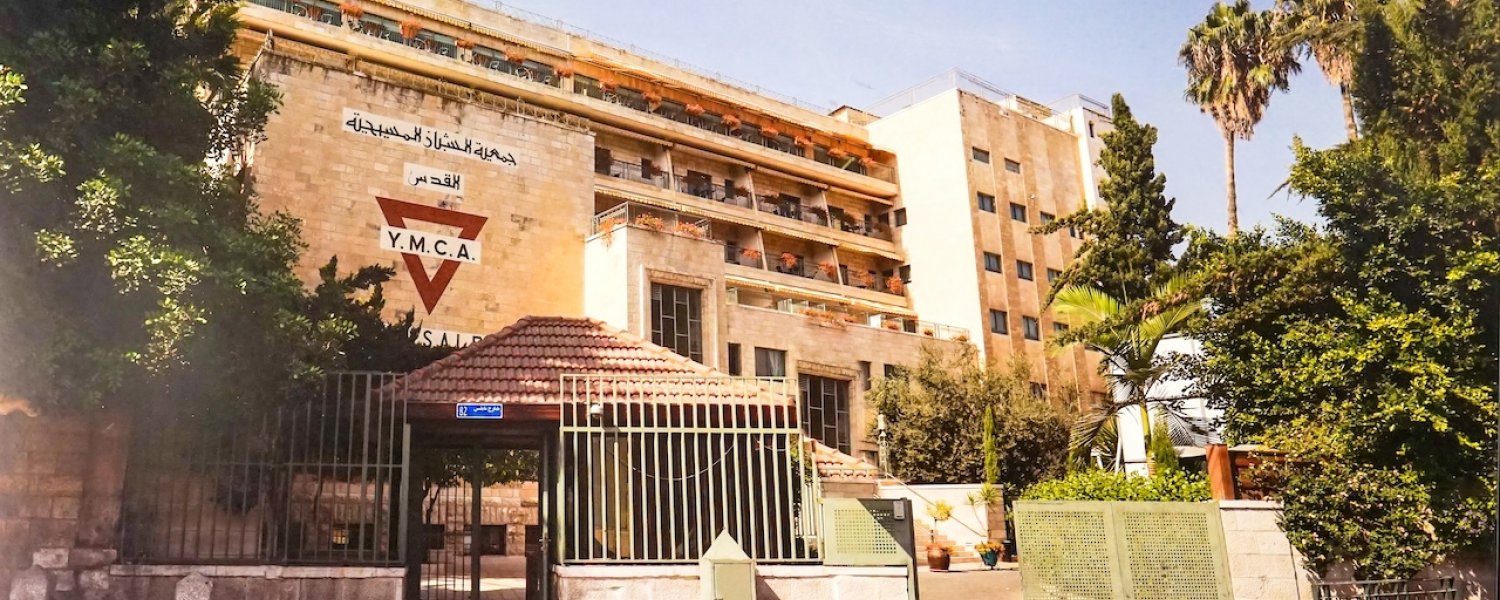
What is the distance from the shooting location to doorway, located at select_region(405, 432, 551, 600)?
42.3 ft

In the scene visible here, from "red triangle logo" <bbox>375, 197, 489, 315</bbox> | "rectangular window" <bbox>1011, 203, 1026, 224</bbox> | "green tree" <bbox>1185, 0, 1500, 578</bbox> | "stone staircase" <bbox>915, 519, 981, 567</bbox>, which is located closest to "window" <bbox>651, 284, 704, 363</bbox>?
"red triangle logo" <bbox>375, 197, 489, 315</bbox>

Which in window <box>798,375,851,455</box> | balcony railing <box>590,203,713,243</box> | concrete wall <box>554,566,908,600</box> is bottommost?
concrete wall <box>554,566,908,600</box>

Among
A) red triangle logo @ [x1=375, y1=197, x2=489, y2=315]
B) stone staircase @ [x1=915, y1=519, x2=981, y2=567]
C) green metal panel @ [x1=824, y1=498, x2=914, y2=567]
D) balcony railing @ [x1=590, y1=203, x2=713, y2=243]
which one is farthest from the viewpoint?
balcony railing @ [x1=590, y1=203, x2=713, y2=243]

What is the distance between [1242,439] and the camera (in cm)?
1439

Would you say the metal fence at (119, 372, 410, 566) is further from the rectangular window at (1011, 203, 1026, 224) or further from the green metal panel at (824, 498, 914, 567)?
the rectangular window at (1011, 203, 1026, 224)

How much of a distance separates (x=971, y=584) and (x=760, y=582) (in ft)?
24.4

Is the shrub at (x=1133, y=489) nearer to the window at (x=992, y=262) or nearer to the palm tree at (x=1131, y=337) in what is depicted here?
the palm tree at (x=1131, y=337)

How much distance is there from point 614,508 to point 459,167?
1540 cm

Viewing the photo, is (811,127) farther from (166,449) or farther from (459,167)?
(166,449)

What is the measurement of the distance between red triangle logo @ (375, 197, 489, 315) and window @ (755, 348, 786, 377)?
312 inches

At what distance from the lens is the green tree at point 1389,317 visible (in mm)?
12359

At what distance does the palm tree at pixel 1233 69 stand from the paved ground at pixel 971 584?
1264 centimetres

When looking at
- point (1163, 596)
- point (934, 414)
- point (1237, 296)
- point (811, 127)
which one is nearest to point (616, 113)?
point (811, 127)

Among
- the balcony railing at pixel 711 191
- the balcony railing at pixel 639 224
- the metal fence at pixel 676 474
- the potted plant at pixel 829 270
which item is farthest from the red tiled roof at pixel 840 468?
the potted plant at pixel 829 270
